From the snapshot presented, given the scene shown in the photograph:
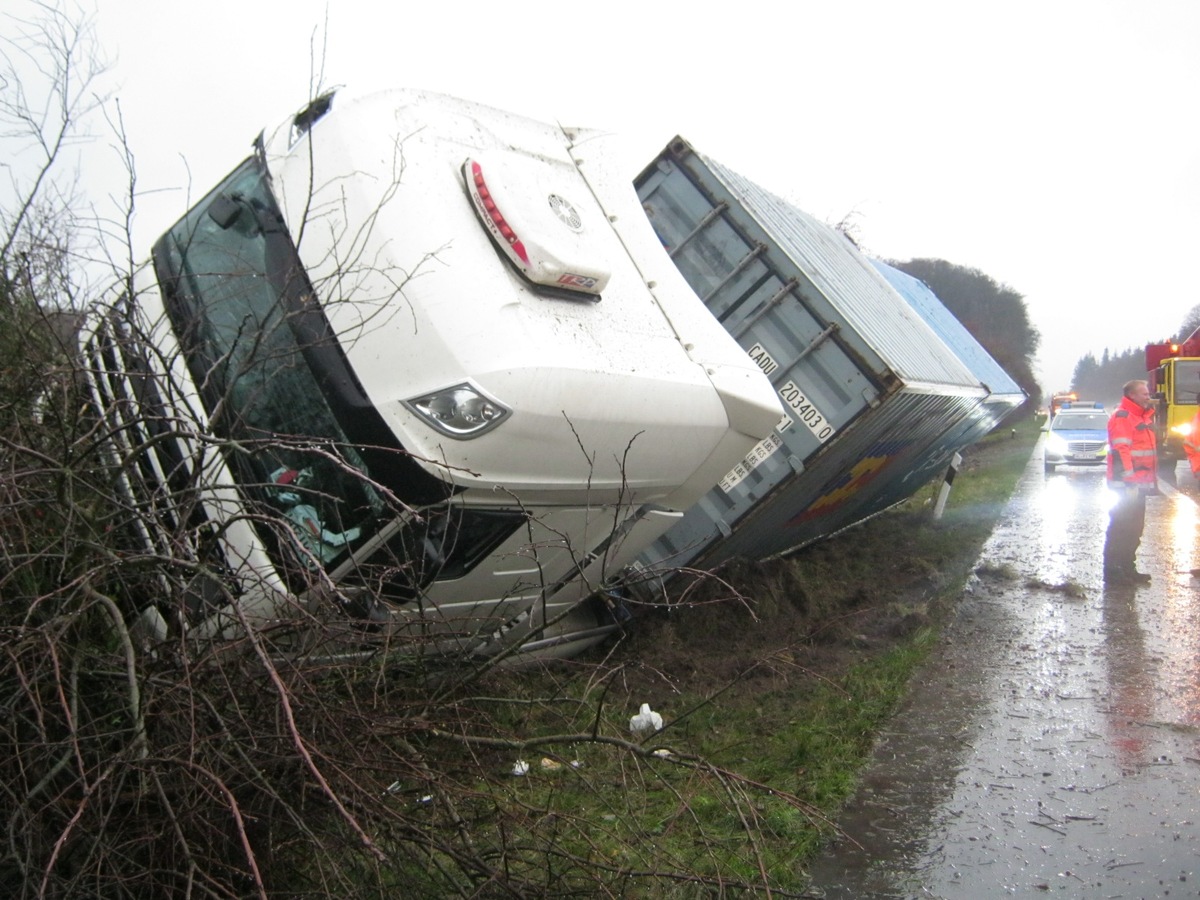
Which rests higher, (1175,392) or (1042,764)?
(1042,764)

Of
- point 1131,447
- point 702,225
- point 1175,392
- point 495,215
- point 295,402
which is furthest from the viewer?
point 1175,392

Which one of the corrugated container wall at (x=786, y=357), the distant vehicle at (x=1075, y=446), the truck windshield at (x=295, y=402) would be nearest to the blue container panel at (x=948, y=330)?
the corrugated container wall at (x=786, y=357)

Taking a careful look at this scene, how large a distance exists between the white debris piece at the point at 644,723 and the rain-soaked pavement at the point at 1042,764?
967 mm

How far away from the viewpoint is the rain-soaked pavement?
12.8 feet

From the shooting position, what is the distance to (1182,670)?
642cm

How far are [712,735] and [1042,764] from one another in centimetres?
144

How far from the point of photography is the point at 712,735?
17.5 ft

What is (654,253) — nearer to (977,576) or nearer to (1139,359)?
(977,576)

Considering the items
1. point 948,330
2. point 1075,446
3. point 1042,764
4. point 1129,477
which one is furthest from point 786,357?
point 1075,446

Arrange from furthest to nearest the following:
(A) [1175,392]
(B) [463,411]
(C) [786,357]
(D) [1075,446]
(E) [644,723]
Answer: (D) [1075,446] → (A) [1175,392] → (C) [786,357] → (E) [644,723] → (B) [463,411]

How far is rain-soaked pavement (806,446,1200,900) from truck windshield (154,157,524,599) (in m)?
1.92

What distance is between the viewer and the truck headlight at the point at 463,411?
4.25m

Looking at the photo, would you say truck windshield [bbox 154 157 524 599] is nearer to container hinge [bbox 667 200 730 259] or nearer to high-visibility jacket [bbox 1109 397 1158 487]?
container hinge [bbox 667 200 730 259]

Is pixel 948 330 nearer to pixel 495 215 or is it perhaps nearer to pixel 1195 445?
pixel 1195 445
